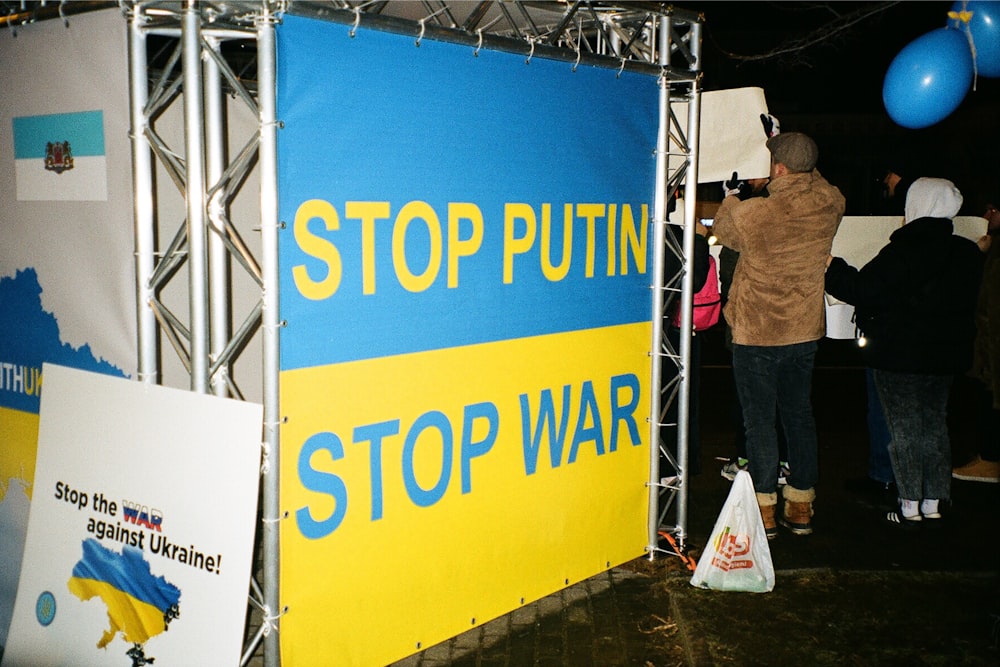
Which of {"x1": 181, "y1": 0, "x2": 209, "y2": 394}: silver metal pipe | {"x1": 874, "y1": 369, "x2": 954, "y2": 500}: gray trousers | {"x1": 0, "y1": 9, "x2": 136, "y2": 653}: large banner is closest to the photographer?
{"x1": 181, "y1": 0, "x2": 209, "y2": 394}: silver metal pipe

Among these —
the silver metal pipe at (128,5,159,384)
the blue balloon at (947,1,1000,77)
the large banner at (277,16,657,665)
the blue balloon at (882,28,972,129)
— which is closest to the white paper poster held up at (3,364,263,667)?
the silver metal pipe at (128,5,159,384)

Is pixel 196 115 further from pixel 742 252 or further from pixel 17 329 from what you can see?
pixel 742 252

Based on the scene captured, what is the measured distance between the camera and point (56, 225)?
12.8ft

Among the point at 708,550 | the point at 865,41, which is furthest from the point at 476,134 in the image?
the point at 865,41

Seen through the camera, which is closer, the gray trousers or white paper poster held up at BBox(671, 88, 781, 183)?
the gray trousers

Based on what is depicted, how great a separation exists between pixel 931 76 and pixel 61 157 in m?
4.64

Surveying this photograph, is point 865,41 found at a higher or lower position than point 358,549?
higher

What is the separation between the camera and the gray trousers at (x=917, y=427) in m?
5.75

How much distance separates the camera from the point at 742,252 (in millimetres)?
5520

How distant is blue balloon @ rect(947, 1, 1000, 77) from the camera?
531 cm

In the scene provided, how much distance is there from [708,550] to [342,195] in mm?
2812

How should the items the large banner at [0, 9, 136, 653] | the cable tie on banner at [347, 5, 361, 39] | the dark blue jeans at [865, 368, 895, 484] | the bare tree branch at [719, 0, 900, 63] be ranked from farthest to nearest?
the bare tree branch at [719, 0, 900, 63] < the dark blue jeans at [865, 368, 895, 484] < the large banner at [0, 9, 136, 653] < the cable tie on banner at [347, 5, 361, 39]

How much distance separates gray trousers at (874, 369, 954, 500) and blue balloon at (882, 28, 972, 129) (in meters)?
1.59

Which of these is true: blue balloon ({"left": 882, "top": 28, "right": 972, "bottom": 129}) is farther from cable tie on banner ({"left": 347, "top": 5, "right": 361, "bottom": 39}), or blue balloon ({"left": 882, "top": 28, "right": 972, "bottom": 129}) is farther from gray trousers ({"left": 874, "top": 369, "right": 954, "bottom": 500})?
cable tie on banner ({"left": 347, "top": 5, "right": 361, "bottom": 39})
